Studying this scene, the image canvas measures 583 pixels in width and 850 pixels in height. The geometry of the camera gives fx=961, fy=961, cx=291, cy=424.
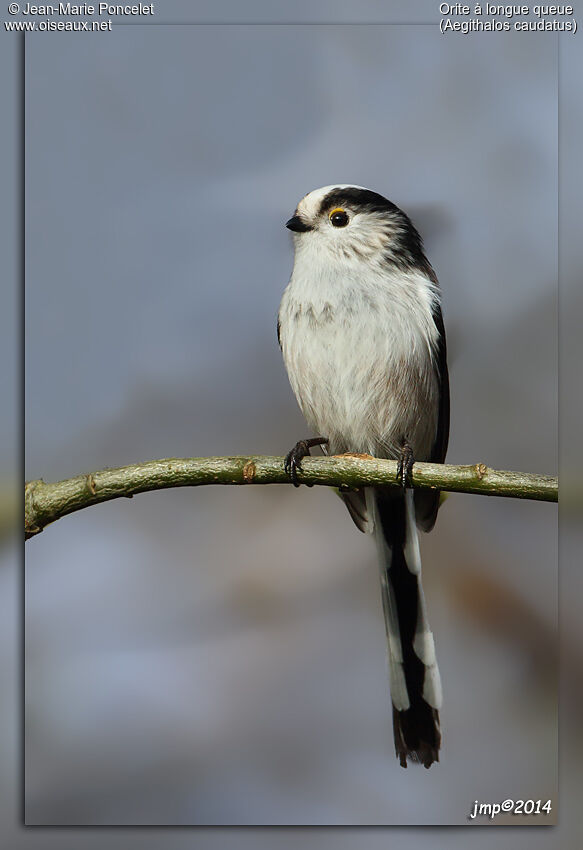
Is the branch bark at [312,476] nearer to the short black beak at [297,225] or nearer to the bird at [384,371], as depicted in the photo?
the bird at [384,371]

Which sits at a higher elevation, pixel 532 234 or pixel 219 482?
pixel 532 234

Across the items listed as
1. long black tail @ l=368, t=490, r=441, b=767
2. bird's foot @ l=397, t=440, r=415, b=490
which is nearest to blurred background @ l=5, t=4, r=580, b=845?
long black tail @ l=368, t=490, r=441, b=767

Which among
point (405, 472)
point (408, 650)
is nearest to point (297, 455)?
point (405, 472)

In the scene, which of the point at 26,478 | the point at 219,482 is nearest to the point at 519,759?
the point at 219,482

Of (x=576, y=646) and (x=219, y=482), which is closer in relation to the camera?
(x=219, y=482)

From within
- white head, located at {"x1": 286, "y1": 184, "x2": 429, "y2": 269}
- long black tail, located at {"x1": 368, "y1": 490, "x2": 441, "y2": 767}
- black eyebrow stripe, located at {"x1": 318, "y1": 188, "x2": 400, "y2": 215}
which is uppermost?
black eyebrow stripe, located at {"x1": 318, "y1": 188, "x2": 400, "y2": 215}

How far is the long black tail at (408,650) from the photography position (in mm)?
1896

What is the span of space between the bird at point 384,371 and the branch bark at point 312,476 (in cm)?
11

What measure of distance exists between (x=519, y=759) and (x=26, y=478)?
1.16 meters

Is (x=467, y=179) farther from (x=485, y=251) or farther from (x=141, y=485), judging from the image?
(x=141, y=485)

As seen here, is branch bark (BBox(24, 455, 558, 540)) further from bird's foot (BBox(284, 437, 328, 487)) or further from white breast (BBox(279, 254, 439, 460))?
white breast (BBox(279, 254, 439, 460))

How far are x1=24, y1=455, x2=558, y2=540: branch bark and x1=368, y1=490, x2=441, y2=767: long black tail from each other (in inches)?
7.3

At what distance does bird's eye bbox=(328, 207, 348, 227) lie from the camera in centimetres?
194

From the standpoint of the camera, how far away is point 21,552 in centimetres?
197
